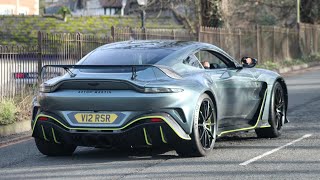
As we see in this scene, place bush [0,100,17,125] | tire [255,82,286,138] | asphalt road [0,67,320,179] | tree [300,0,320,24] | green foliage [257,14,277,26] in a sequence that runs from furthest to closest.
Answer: green foliage [257,14,277,26]
tree [300,0,320,24]
bush [0,100,17,125]
tire [255,82,286,138]
asphalt road [0,67,320,179]

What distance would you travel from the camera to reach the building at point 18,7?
5037 cm

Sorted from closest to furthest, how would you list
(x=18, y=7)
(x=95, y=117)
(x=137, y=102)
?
(x=137, y=102) → (x=95, y=117) → (x=18, y=7)

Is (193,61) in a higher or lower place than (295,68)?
higher

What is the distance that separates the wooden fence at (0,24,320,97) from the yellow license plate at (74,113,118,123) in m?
5.95

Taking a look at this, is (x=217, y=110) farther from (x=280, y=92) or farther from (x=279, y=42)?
(x=279, y=42)

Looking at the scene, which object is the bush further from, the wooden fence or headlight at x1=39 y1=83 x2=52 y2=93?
headlight at x1=39 y1=83 x2=52 y2=93

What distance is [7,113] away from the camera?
1111cm

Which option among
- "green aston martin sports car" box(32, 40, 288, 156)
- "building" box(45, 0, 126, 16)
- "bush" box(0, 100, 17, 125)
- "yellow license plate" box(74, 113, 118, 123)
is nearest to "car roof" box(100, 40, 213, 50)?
"green aston martin sports car" box(32, 40, 288, 156)

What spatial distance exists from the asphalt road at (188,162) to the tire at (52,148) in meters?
0.10

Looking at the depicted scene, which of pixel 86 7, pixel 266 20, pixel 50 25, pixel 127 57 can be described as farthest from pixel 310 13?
pixel 86 7

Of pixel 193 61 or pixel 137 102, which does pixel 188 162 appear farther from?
pixel 193 61

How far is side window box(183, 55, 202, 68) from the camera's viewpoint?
8124 millimetres

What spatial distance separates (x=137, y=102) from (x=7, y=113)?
14.6 feet

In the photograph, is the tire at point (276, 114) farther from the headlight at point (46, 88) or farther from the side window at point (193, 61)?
the headlight at point (46, 88)
